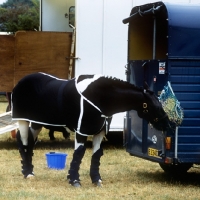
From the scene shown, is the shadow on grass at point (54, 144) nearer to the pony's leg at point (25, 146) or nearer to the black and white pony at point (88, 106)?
the pony's leg at point (25, 146)

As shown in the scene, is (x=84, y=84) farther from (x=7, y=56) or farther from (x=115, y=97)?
(x=7, y=56)

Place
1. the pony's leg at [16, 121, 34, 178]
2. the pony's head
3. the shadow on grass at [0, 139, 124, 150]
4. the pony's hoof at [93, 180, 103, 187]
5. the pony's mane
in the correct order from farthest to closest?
the shadow on grass at [0, 139, 124, 150] → the pony's leg at [16, 121, 34, 178] → the pony's hoof at [93, 180, 103, 187] → the pony's mane → the pony's head

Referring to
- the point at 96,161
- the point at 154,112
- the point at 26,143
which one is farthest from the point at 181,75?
the point at 26,143

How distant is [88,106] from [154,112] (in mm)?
849

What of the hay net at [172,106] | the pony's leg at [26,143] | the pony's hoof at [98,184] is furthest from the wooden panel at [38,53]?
the hay net at [172,106]

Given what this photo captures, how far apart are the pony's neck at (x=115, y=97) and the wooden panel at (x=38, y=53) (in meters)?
3.52

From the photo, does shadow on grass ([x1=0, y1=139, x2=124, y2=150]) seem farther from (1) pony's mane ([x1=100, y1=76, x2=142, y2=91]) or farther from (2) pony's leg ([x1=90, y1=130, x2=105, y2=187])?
(1) pony's mane ([x1=100, y1=76, x2=142, y2=91])

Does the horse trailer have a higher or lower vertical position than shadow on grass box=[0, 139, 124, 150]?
higher

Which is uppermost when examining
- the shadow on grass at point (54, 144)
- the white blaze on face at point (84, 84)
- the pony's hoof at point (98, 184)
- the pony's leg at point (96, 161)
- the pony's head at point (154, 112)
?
the white blaze on face at point (84, 84)

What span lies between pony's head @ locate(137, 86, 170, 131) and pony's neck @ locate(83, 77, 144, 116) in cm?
7

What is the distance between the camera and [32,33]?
11.7 m

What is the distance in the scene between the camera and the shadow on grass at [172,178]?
9.19 meters

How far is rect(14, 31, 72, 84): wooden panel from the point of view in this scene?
11.8m

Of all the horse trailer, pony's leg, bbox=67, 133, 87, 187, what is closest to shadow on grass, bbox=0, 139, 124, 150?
pony's leg, bbox=67, 133, 87, 187
